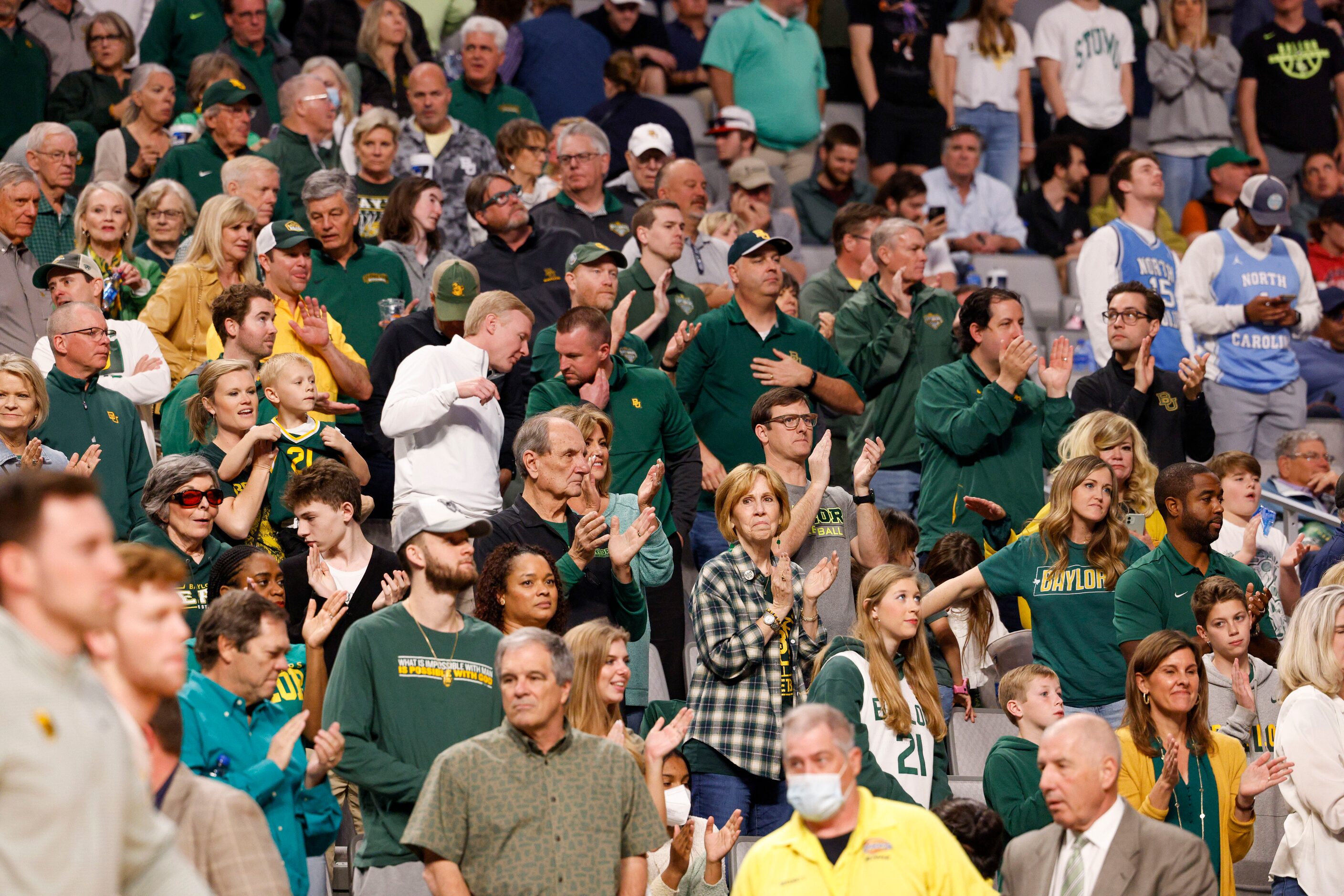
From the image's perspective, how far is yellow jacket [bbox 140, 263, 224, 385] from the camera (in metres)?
8.12

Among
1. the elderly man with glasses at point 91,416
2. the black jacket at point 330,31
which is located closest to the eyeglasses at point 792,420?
the elderly man with glasses at point 91,416

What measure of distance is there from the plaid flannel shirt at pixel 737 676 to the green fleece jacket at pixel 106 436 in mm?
2423

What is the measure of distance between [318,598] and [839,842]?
2432 mm

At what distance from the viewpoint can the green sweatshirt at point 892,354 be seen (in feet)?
28.4

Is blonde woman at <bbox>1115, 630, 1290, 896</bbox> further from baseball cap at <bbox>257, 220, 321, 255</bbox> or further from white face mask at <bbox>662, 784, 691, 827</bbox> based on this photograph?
baseball cap at <bbox>257, 220, 321, 255</bbox>

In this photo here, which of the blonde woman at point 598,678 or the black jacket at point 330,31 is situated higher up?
the black jacket at point 330,31

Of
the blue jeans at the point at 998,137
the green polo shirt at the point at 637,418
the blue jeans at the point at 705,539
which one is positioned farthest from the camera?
the blue jeans at the point at 998,137

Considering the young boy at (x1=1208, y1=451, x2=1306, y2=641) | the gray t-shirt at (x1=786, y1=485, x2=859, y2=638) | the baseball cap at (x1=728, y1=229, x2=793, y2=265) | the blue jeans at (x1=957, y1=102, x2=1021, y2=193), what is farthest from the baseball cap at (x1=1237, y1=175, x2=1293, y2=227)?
the gray t-shirt at (x1=786, y1=485, x2=859, y2=638)

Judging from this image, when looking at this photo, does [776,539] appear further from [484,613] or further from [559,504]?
[484,613]

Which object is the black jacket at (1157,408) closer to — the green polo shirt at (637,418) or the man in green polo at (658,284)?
the man in green polo at (658,284)

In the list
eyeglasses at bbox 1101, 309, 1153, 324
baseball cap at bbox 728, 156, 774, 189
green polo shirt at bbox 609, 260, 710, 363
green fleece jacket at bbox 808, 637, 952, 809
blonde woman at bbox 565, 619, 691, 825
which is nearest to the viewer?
blonde woman at bbox 565, 619, 691, 825

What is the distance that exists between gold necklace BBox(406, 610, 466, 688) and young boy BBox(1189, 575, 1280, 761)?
2.95 metres

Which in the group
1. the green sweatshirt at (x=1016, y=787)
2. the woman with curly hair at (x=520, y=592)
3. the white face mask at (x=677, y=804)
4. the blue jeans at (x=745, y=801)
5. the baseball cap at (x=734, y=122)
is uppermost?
the baseball cap at (x=734, y=122)

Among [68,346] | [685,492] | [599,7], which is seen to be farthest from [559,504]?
[599,7]
